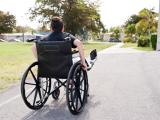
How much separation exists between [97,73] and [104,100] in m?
4.97

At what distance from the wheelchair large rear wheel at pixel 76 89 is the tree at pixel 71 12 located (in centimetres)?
5537

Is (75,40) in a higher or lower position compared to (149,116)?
higher

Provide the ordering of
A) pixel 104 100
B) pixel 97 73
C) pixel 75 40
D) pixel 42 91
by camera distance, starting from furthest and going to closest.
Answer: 1. pixel 97 73
2. pixel 104 100
3. pixel 42 91
4. pixel 75 40

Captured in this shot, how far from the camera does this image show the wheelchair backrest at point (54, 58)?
6.50 m

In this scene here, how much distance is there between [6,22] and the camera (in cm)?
10581

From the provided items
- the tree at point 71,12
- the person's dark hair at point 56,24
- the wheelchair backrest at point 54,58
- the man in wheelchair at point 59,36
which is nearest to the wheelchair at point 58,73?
the wheelchair backrest at point 54,58

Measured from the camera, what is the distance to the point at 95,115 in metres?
6.32

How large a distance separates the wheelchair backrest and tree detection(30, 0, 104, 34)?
182ft

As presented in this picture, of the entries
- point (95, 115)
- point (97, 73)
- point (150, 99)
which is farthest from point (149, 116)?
point (97, 73)

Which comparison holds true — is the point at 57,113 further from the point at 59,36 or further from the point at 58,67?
the point at 59,36

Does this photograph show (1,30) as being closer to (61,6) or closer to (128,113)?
(61,6)

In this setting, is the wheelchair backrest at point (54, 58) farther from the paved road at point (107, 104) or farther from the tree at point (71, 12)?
the tree at point (71, 12)

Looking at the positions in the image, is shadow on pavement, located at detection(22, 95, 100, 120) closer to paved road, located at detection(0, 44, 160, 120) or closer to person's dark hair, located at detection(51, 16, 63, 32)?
paved road, located at detection(0, 44, 160, 120)

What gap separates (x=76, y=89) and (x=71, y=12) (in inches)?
2218
